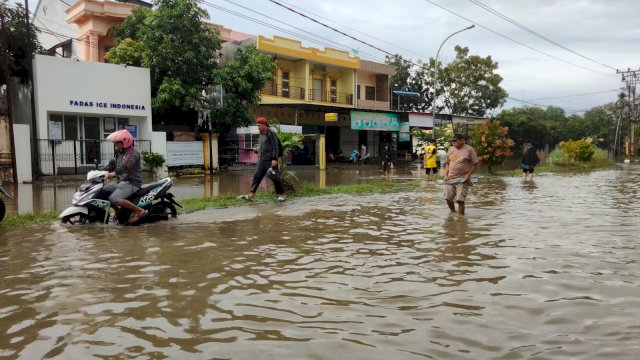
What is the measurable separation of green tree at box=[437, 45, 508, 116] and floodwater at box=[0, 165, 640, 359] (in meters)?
40.0

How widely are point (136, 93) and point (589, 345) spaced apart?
2171 centimetres

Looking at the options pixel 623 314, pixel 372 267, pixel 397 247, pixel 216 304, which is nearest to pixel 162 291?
pixel 216 304

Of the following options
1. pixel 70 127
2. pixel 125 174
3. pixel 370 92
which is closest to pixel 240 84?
pixel 70 127

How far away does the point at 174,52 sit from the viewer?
22344 millimetres

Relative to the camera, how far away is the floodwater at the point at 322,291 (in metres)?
3.25

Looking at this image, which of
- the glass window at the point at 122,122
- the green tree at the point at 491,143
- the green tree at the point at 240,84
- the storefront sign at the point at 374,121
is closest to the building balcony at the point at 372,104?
the storefront sign at the point at 374,121

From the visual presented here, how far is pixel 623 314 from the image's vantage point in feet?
12.6

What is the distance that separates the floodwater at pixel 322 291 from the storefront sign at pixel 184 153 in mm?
15053

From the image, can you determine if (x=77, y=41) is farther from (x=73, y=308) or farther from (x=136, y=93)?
(x=73, y=308)

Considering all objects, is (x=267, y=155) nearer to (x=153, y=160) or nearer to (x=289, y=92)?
(x=153, y=160)

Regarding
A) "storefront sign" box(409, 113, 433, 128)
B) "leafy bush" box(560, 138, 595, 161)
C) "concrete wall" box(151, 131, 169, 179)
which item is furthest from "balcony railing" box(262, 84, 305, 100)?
"leafy bush" box(560, 138, 595, 161)

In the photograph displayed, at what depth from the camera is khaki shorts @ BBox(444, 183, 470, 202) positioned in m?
9.29

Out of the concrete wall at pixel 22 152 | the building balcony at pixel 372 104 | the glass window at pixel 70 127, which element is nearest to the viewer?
the concrete wall at pixel 22 152

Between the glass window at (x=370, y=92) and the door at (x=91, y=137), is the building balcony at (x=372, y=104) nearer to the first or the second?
the glass window at (x=370, y=92)
